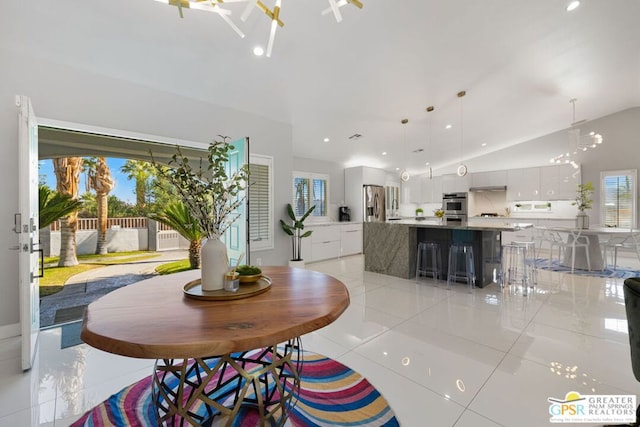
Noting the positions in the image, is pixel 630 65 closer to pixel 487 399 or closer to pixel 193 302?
pixel 487 399

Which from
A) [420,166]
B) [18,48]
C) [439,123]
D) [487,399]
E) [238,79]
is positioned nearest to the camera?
[487,399]

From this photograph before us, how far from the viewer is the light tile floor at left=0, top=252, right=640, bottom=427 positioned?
172cm

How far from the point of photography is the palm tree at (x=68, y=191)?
240 inches

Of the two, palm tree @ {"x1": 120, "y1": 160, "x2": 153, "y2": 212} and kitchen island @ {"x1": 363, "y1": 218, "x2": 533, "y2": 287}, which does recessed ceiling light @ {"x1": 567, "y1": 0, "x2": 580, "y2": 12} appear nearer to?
kitchen island @ {"x1": 363, "y1": 218, "x2": 533, "y2": 287}

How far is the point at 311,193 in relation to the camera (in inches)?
276

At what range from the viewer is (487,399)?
176 centimetres

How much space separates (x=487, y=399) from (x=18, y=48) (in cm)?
500

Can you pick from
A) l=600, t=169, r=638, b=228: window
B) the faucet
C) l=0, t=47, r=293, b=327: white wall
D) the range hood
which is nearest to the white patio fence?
l=0, t=47, r=293, b=327: white wall

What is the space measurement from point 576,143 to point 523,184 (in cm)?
162

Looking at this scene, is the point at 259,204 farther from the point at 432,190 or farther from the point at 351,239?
the point at 432,190

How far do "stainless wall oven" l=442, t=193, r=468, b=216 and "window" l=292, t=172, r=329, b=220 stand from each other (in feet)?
9.70

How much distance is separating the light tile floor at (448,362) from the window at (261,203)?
79.2 inches

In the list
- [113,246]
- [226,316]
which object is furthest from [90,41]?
[113,246]

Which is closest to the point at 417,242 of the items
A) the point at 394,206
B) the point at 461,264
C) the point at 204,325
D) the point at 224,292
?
the point at 461,264
